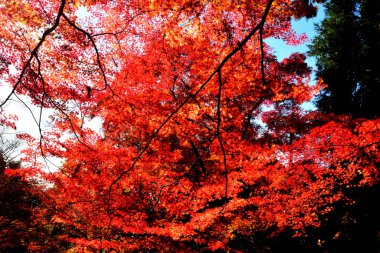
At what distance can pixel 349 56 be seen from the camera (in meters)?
16.5

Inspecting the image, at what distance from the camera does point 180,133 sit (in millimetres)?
12531

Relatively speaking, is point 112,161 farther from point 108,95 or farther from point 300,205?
point 300,205

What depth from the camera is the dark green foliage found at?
1475 centimetres

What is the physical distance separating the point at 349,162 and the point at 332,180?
1.21m

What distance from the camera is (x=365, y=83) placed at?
14.9 meters

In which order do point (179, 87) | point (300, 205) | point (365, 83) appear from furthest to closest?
point (365, 83)
point (179, 87)
point (300, 205)

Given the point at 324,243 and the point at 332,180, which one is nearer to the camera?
the point at 332,180

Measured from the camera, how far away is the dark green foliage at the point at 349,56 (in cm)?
1475

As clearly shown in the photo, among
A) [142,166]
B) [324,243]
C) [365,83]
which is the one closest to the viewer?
[142,166]

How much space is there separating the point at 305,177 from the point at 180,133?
6.49 meters

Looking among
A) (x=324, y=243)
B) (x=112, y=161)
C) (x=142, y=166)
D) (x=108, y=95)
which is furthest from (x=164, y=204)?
(x=324, y=243)

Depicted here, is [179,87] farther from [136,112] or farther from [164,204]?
[164,204]

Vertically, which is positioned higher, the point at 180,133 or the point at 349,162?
the point at 180,133

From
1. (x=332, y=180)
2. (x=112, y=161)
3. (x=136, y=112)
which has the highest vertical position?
(x=136, y=112)
